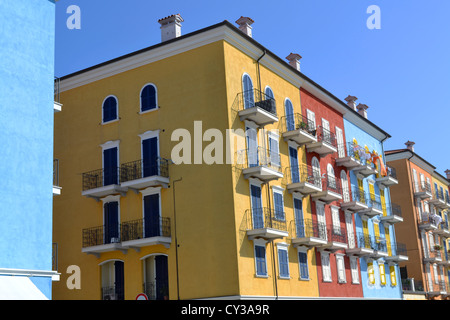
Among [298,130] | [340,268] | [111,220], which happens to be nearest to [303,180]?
[298,130]

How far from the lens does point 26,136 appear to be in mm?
18031

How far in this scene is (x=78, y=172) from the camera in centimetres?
3147

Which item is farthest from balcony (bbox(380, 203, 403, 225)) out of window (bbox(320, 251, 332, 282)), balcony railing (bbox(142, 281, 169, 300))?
balcony railing (bbox(142, 281, 169, 300))

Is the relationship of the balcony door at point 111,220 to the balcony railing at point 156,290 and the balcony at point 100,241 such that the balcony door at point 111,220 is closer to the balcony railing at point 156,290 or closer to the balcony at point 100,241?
the balcony at point 100,241

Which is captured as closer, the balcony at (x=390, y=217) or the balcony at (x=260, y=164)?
the balcony at (x=260, y=164)

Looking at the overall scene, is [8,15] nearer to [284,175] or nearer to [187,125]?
[187,125]

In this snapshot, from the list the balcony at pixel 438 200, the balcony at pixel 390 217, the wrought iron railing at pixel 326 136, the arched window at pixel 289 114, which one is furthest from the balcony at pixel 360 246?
the balcony at pixel 438 200

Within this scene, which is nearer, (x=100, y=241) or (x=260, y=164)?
(x=260, y=164)

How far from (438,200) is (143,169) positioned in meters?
40.2

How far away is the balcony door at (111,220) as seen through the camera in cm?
2955

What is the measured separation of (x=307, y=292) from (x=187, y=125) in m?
11.1

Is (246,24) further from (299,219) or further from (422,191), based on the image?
(422,191)

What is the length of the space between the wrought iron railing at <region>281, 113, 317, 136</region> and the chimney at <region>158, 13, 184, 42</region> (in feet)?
25.2

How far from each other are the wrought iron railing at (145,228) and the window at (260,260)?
437cm
